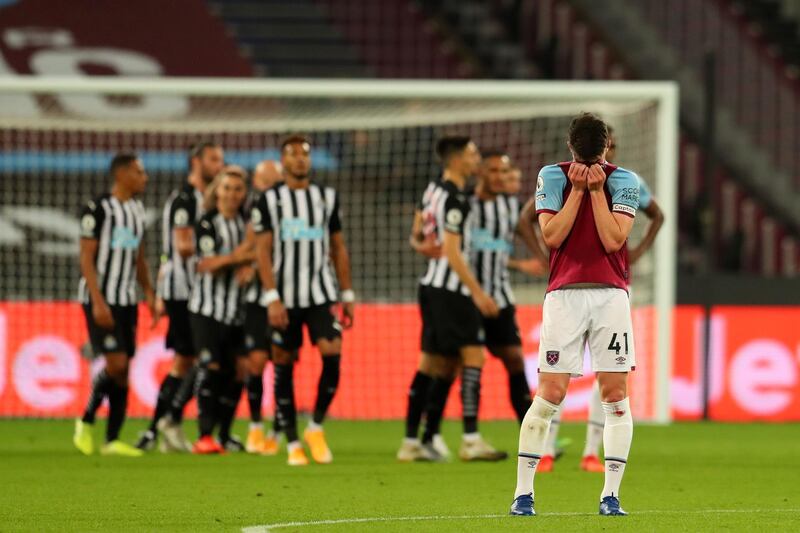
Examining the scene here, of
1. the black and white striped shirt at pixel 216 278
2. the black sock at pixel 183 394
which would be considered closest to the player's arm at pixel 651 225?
the black and white striped shirt at pixel 216 278

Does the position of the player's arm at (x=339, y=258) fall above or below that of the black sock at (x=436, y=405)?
above

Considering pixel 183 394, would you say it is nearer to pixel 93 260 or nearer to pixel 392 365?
pixel 93 260

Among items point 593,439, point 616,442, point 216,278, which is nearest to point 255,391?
point 216,278

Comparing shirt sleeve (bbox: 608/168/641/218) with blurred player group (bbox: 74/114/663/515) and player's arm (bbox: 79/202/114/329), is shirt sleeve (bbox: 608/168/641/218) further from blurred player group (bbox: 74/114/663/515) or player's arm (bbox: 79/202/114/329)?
player's arm (bbox: 79/202/114/329)

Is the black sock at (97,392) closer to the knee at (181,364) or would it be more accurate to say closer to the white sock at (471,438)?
the knee at (181,364)

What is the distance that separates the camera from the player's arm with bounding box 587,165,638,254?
255 inches

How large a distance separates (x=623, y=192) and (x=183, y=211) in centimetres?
491

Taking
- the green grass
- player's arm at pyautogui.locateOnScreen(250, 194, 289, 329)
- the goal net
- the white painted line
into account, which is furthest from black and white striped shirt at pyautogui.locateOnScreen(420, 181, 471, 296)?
the goal net

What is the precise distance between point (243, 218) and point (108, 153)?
21.3ft

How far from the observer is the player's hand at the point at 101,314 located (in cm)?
1017

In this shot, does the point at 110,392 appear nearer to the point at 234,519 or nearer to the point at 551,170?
the point at 234,519

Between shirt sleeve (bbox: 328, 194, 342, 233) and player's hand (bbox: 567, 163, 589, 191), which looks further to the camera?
shirt sleeve (bbox: 328, 194, 342, 233)

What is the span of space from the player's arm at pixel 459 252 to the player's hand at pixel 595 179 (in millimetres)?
3100

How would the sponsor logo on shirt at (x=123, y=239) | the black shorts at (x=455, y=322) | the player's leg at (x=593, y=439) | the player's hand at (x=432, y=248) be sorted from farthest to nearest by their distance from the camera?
the sponsor logo on shirt at (x=123, y=239) → the player's hand at (x=432, y=248) → the black shorts at (x=455, y=322) → the player's leg at (x=593, y=439)
